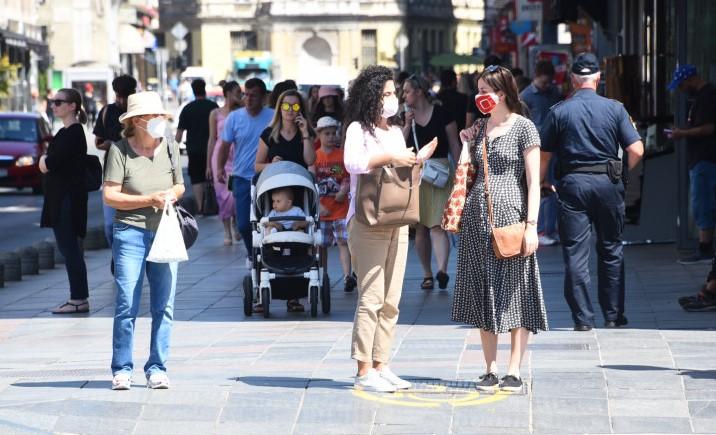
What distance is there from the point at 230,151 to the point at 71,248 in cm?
477

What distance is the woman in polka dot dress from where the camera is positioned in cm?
866

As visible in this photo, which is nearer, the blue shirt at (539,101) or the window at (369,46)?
the blue shirt at (539,101)

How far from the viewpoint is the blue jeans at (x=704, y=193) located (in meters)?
14.7

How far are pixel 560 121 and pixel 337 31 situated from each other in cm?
12681

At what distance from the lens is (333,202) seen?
13531 mm

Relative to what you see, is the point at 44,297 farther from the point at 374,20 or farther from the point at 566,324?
the point at 374,20

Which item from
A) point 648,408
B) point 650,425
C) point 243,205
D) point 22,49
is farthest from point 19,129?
point 22,49

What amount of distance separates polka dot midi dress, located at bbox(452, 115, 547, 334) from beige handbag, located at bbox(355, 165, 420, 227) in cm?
35

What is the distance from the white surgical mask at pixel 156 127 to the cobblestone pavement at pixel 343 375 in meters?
1.38

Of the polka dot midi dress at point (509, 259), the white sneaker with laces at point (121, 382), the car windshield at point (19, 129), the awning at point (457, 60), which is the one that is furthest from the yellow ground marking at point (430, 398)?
the awning at point (457, 60)

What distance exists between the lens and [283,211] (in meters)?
12.7

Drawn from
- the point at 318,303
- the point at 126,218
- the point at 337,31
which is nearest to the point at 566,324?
the point at 318,303

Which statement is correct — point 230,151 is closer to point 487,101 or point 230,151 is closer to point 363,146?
Result: point 363,146

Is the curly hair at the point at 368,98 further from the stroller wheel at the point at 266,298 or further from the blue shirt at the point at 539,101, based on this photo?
the blue shirt at the point at 539,101
